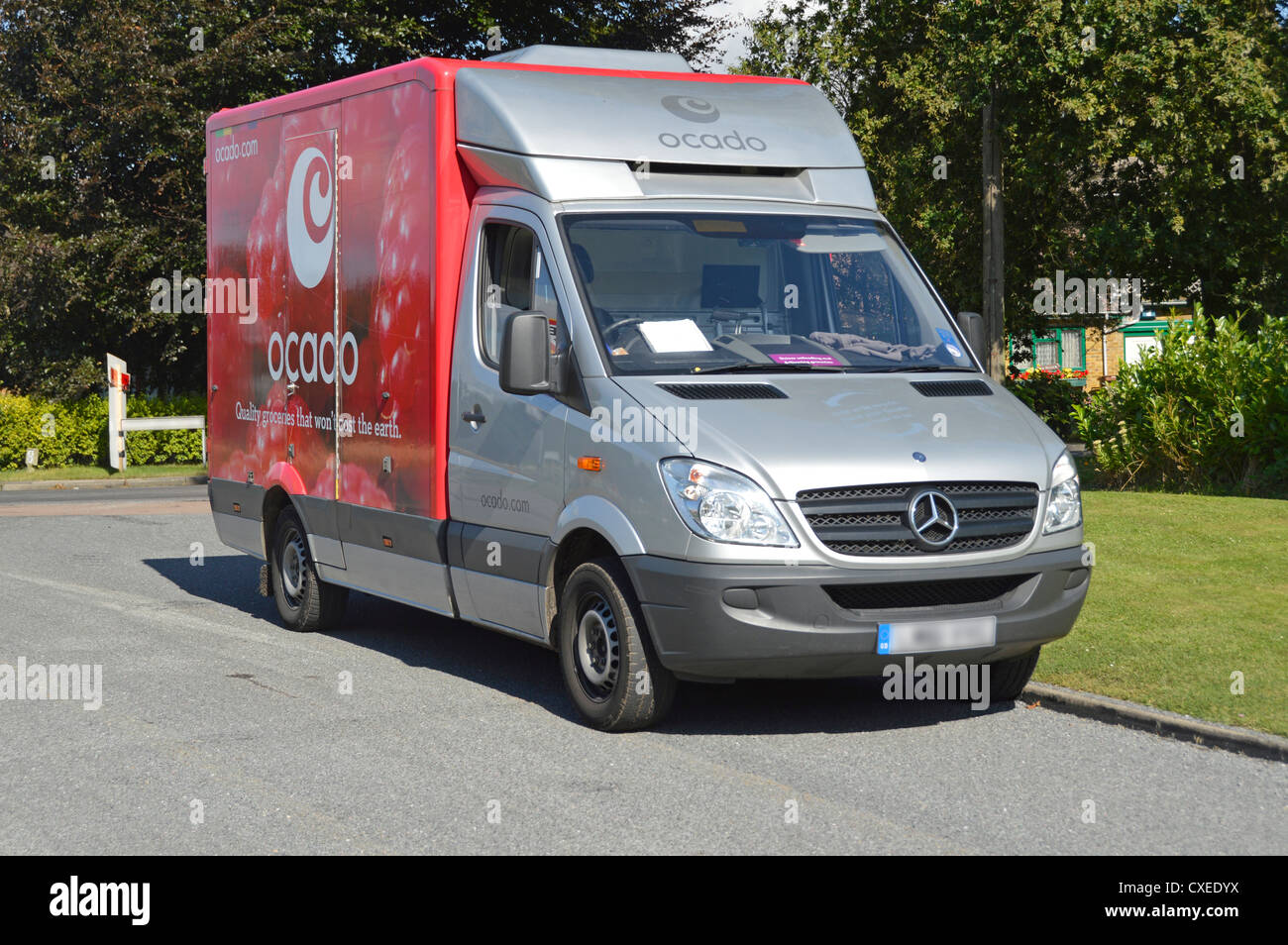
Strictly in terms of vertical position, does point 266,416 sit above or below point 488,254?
below

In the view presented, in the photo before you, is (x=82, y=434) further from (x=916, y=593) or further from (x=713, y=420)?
(x=916, y=593)

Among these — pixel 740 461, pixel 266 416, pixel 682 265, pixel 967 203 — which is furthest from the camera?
pixel 967 203

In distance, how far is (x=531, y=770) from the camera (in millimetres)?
6668

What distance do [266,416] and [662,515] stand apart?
491cm

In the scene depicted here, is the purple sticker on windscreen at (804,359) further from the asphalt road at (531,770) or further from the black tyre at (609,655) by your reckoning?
the asphalt road at (531,770)

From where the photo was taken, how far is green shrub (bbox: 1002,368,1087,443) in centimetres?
2902

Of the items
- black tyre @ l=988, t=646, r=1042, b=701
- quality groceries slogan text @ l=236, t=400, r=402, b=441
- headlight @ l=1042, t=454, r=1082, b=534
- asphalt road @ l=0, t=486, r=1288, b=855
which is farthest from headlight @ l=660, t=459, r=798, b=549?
quality groceries slogan text @ l=236, t=400, r=402, b=441

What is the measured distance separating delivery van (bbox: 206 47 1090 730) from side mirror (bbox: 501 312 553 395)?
0.6 inches

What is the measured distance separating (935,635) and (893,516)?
0.56 metres

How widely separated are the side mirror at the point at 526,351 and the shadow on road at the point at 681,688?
1664 millimetres

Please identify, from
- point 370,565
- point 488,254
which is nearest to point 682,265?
point 488,254

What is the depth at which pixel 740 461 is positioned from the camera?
6.64 meters

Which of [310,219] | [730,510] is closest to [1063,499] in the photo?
[730,510]
